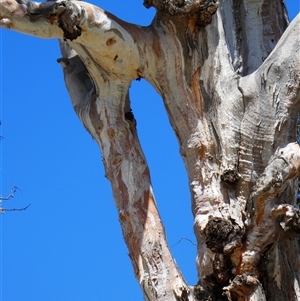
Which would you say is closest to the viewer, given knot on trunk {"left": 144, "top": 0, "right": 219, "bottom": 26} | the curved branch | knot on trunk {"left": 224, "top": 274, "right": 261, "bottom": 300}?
knot on trunk {"left": 224, "top": 274, "right": 261, "bottom": 300}

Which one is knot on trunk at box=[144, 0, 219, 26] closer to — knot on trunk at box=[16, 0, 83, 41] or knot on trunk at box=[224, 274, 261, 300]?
knot on trunk at box=[16, 0, 83, 41]

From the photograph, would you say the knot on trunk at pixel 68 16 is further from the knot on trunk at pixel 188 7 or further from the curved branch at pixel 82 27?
the knot on trunk at pixel 188 7

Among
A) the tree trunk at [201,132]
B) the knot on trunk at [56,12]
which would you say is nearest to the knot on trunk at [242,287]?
the tree trunk at [201,132]

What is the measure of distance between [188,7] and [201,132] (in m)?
0.71

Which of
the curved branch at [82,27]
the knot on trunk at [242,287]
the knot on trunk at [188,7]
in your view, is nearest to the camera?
the knot on trunk at [242,287]

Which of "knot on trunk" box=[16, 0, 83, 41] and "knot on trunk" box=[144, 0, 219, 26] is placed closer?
"knot on trunk" box=[16, 0, 83, 41]

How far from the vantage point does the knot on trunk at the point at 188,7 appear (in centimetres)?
406

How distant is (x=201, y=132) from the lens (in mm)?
4086

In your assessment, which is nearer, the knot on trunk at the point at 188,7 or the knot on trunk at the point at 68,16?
the knot on trunk at the point at 68,16

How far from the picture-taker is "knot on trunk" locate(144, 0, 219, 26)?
160 inches

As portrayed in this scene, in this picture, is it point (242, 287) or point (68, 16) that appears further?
point (68, 16)

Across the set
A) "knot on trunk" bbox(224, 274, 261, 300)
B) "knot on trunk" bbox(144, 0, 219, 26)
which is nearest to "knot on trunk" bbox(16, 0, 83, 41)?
"knot on trunk" bbox(144, 0, 219, 26)

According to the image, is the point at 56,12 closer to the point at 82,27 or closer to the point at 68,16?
the point at 68,16

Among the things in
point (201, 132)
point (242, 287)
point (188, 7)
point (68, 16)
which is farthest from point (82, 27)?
point (242, 287)
